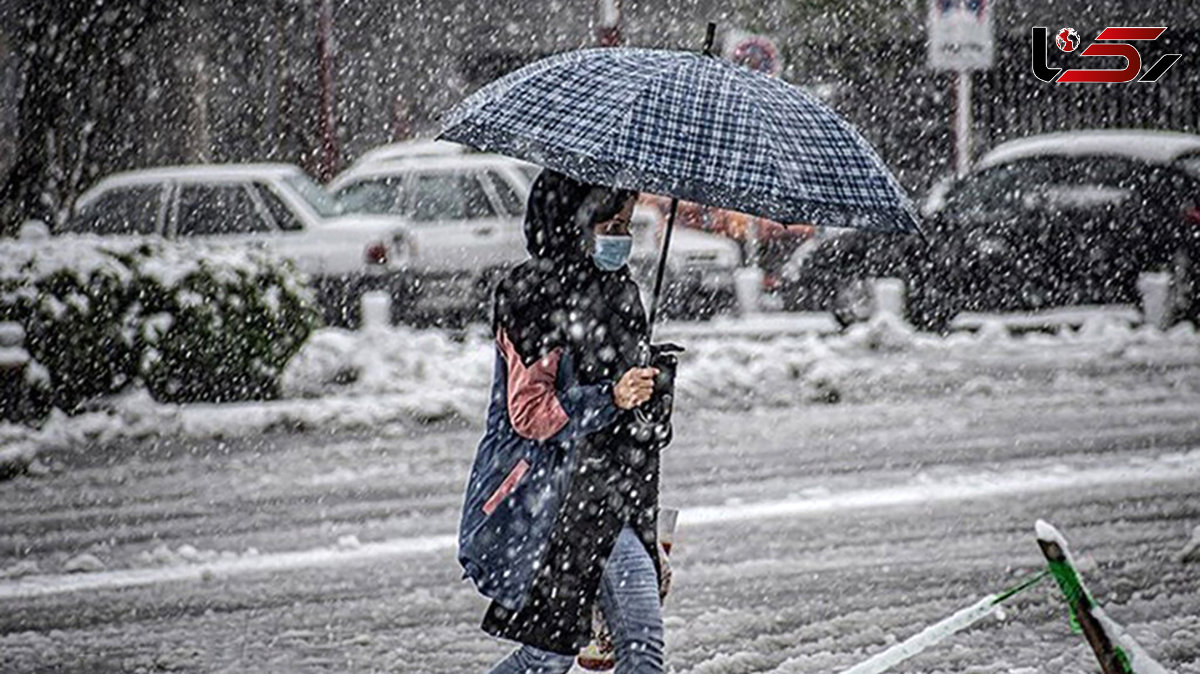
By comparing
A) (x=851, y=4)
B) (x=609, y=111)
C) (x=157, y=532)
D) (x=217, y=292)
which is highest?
(x=851, y=4)

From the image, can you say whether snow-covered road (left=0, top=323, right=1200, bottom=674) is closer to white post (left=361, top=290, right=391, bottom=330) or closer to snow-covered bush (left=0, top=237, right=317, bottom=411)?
snow-covered bush (left=0, top=237, right=317, bottom=411)

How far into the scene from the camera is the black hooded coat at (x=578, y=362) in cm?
391

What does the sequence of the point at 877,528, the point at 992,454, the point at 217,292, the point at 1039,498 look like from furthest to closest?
the point at 217,292 → the point at 992,454 → the point at 1039,498 → the point at 877,528

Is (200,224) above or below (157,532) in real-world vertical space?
above

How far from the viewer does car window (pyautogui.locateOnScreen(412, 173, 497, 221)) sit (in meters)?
15.4

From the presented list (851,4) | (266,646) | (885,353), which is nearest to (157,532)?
(266,646)

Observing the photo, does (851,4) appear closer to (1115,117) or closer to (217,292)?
(1115,117)

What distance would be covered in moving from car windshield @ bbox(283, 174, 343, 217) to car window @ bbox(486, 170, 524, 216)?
141 cm

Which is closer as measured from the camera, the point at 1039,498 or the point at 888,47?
the point at 1039,498

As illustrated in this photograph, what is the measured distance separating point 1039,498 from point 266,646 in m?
3.94

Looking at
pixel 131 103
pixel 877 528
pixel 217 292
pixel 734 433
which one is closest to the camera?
pixel 877 528

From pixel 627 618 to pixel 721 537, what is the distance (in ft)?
13.0

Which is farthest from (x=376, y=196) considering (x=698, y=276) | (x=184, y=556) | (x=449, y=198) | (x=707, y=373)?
(x=184, y=556)

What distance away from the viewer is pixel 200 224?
15.5 meters
